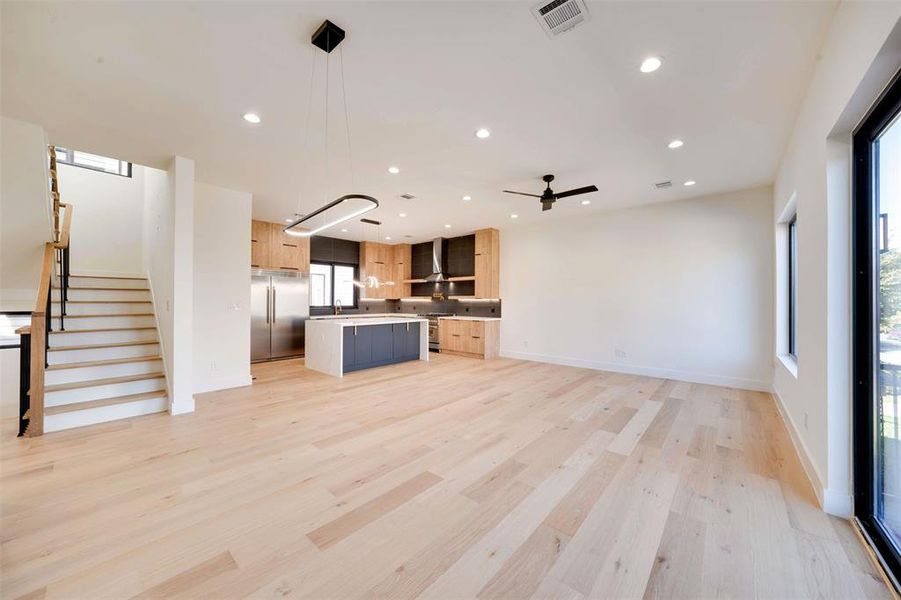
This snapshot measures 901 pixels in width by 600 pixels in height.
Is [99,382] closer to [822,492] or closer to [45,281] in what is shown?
[45,281]

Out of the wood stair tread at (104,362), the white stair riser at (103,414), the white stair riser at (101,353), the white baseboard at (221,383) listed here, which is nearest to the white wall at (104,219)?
the white stair riser at (101,353)

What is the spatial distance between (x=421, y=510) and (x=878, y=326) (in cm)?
280

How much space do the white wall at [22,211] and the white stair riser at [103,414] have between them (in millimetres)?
2015

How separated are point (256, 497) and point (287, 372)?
154 inches

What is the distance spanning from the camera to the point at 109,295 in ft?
16.0

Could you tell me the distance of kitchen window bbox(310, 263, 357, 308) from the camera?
805 cm

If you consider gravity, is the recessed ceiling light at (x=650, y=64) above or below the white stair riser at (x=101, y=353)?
above

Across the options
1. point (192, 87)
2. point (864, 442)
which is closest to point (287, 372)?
point (192, 87)

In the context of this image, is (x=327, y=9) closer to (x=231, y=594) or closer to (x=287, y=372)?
(x=231, y=594)

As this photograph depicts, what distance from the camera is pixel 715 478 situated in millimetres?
2375

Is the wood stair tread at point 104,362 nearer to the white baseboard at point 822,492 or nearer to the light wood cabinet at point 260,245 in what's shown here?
the light wood cabinet at point 260,245

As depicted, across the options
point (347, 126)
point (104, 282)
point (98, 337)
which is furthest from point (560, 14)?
point (104, 282)

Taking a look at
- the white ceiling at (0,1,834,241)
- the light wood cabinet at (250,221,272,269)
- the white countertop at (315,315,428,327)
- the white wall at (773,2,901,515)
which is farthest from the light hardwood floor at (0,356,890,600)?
the light wood cabinet at (250,221,272,269)

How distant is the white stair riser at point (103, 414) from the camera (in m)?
3.16
